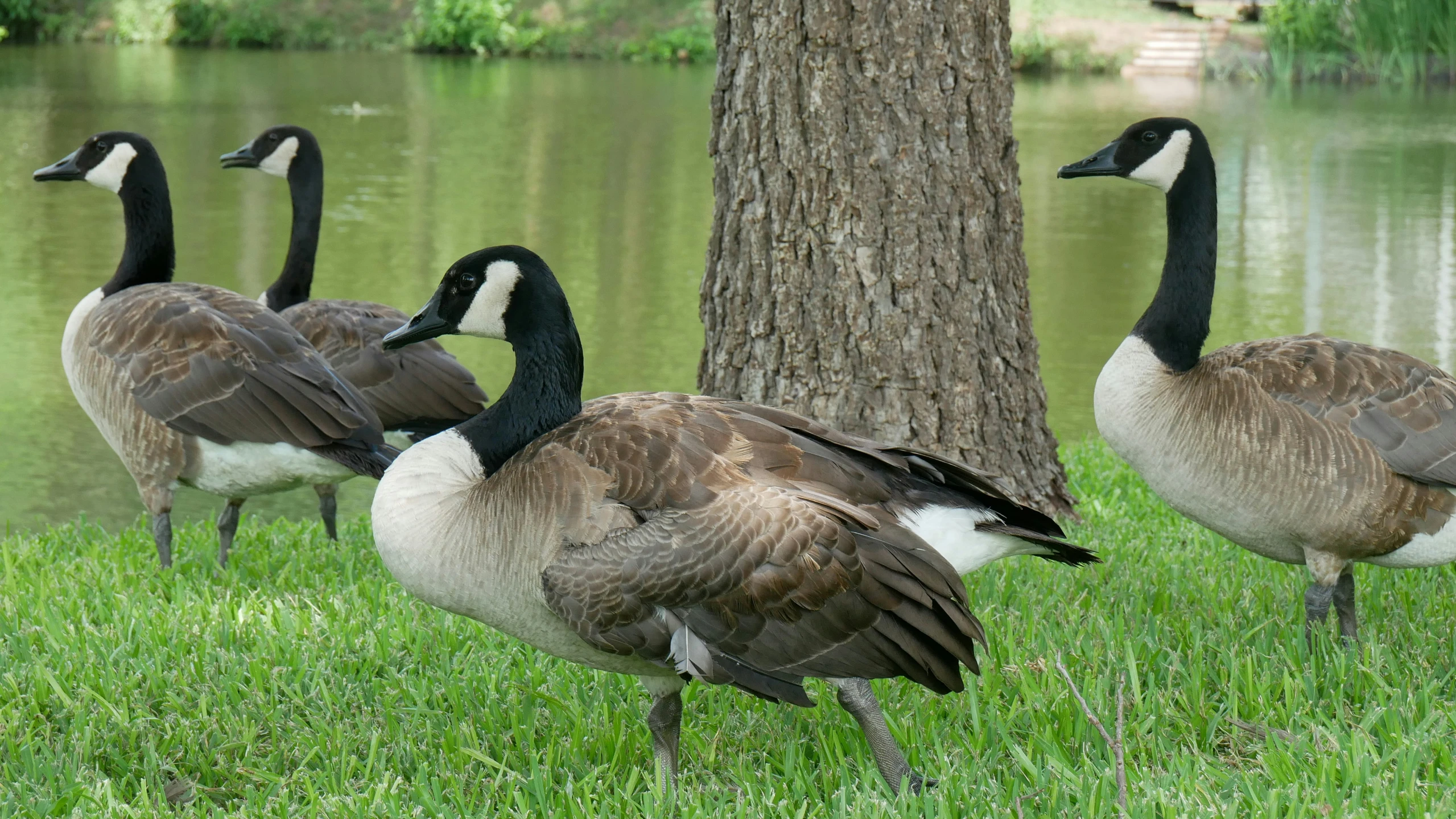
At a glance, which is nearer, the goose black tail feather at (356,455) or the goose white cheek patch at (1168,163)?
the goose white cheek patch at (1168,163)

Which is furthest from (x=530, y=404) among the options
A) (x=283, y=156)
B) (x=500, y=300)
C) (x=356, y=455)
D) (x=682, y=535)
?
(x=283, y=156)

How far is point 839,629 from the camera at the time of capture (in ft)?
10.4

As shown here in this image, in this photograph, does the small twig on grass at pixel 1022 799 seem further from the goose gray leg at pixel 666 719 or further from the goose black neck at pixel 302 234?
the goose black neck at pixel 302 234

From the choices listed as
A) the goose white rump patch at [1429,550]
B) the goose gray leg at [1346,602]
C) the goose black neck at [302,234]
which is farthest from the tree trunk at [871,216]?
the goose black neck at [302,234]

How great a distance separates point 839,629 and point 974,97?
3.02m

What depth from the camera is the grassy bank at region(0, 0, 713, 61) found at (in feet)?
127

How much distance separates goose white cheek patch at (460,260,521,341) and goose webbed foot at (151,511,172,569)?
2.42 metres

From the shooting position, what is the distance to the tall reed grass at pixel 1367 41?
2889 centimetres

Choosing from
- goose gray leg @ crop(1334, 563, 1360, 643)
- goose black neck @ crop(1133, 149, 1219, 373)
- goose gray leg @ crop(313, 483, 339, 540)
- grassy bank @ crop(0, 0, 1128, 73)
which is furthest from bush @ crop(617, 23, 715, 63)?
goose gray leg @ crop(1334, 563, 1360, 643)

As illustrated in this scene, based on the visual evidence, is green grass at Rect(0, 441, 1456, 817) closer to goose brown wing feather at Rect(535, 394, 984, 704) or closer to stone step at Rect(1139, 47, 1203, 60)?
goose brown wing feather at Rect(535, 394, 984, 704)

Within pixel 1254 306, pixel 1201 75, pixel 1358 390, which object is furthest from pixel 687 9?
pixel 1358 390

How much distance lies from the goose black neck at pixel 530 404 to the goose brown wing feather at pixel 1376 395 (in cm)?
223

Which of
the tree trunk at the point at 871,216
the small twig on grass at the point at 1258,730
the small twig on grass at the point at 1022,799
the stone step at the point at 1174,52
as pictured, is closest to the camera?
the small twig on grass at the point at 1022,799

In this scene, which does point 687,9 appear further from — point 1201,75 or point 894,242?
point 894,242
